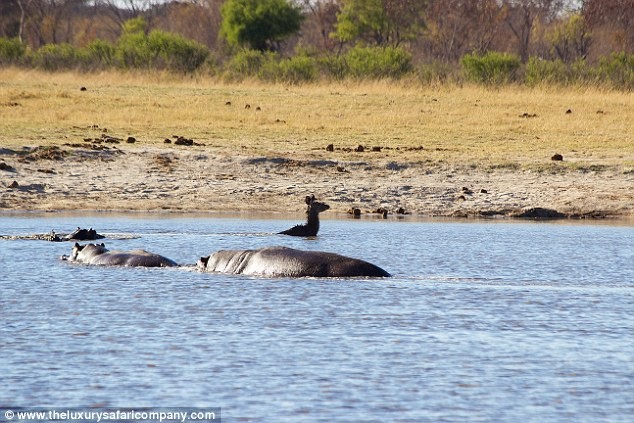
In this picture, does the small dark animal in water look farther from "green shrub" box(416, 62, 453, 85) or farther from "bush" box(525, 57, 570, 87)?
"bush" box(525, 57, 570, 87)

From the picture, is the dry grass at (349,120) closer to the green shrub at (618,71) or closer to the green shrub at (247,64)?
the green shrub at (618,71)

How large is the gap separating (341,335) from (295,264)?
237cm

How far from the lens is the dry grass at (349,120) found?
1925 centimetres

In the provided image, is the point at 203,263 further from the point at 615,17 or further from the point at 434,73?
the point at 615,17

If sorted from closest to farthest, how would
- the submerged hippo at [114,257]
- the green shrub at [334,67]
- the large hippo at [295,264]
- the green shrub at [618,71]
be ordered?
the large hippo at [295,264] < the submerged hippo at [114,257] < the green shrub at [618,71] < the green shrub at [334,67]

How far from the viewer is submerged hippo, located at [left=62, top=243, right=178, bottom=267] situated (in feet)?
35.5

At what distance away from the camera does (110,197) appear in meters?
16.7

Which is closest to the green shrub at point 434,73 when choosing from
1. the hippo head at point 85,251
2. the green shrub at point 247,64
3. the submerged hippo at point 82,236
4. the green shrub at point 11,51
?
the green shrub at point 247,64

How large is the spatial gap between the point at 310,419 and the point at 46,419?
1224mm

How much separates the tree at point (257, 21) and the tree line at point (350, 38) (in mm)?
45

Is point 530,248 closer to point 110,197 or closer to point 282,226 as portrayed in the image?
point 282,226

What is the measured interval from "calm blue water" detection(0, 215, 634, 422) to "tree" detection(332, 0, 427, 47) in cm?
A: 3917

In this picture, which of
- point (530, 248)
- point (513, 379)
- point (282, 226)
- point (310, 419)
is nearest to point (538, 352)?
point (513, 379)

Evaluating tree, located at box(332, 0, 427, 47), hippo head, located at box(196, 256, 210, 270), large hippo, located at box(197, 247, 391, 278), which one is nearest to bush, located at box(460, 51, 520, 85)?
tree, located at box(332, 0, 427, 47)
